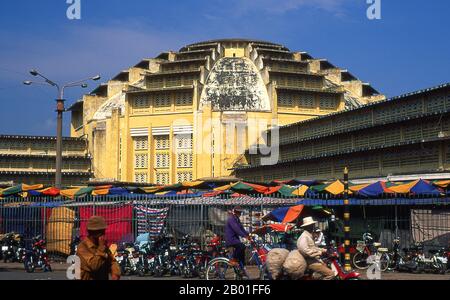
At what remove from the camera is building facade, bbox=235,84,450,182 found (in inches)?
1258

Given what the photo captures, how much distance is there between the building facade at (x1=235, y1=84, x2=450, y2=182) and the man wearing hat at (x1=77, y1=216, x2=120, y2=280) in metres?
25.1

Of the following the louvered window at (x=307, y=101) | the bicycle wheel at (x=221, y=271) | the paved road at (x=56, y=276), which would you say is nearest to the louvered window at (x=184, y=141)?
the louvered window at (x=307, y=101)

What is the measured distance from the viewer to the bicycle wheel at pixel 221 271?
13.6m

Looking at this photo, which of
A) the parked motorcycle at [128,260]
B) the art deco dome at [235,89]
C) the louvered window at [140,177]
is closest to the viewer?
the parked motorcycle at [128,260]

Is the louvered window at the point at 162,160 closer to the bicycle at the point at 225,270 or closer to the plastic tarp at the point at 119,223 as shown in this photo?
the plastic tarp at the point at 119,223

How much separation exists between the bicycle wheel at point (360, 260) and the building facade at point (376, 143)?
1150cm

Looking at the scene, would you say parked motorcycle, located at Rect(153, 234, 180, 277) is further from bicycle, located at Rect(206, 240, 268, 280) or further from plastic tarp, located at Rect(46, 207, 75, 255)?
plastic tarp, located at Rect(46, 207, 75, 255)

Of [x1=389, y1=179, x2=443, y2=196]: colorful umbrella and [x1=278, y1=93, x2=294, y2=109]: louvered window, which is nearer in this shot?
[x1=389, y1=179, x2=443, y2=196]: colorful umbrella

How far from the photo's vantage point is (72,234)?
23.6m

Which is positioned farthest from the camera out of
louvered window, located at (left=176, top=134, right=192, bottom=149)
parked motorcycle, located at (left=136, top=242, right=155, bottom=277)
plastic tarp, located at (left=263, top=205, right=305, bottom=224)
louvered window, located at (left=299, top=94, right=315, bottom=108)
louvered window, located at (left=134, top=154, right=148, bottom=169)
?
louvered window, located at (left=299, top=94, right=315, bottom=108)

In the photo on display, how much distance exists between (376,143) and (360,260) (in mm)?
17657

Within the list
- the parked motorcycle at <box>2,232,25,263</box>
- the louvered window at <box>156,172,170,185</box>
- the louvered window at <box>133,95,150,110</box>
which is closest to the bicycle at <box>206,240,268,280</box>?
the parked motorcycle at <box>2,232,25,263</box>
